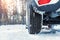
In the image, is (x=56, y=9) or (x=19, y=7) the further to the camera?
(x=19, y=7)

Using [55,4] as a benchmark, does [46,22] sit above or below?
below

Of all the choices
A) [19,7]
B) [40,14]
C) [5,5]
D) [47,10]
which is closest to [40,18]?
[40,14]

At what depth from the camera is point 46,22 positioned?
550cm

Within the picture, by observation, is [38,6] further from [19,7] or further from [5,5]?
[5,5]

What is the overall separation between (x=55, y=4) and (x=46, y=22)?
630mm

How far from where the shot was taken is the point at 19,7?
1667 cm

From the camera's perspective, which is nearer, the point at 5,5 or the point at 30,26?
the point at 30,26

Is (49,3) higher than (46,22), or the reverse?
(49,3)

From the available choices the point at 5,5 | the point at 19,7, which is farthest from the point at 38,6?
the point at 5,5

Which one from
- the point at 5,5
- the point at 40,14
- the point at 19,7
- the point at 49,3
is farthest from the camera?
the point at 5,5

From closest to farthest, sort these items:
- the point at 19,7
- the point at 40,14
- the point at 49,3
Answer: the point at 49,3 < the point at 40,14 < the point at 19,7

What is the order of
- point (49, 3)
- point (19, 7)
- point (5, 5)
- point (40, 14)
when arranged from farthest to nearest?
point (5, 5) < point (19, 7) < point (40, 14) < point (49, 3)

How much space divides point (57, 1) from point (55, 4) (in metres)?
0.07

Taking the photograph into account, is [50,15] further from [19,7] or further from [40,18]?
[19,7]
